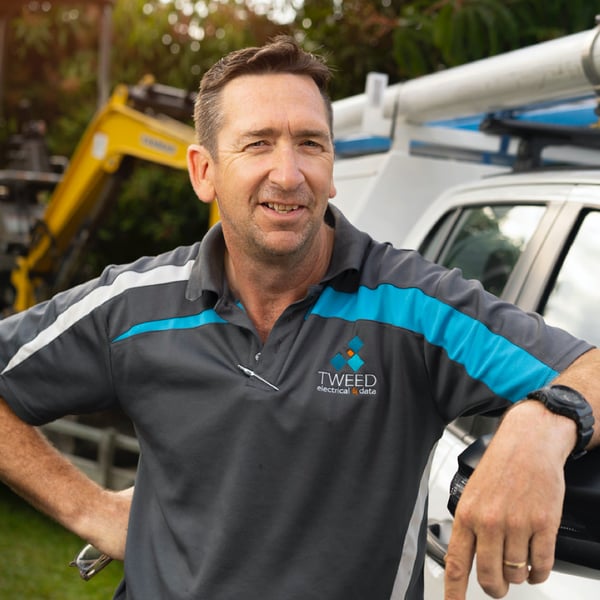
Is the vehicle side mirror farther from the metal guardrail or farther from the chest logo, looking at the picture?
the metal guardrail

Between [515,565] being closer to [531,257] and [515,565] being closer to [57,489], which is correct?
[57,489]

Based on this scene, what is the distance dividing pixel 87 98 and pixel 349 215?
10.3 meters

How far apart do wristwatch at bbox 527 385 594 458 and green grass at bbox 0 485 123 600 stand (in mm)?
3942

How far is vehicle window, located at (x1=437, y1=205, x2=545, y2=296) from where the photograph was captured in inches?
104

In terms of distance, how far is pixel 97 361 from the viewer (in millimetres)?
1943

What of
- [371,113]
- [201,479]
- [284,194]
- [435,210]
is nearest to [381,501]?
[201,479]

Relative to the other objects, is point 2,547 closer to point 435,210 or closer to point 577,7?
point 435,210

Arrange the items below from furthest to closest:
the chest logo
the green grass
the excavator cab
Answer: the excavator cab
the green grass
the chest logo

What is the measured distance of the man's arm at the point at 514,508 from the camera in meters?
1.26

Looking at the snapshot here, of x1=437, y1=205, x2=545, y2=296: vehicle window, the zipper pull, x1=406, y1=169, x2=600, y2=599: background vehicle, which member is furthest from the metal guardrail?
the zipper pull

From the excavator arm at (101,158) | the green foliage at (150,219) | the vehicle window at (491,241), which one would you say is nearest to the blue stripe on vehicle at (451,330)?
the vehicle window at (491,241)

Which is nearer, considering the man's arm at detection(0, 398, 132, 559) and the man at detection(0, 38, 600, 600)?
the man at detection(0, 38, 600, 600)

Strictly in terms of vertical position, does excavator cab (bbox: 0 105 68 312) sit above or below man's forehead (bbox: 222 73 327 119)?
below

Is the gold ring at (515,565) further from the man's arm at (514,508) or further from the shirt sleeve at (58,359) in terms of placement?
the shirt sleeve at (58,359)
